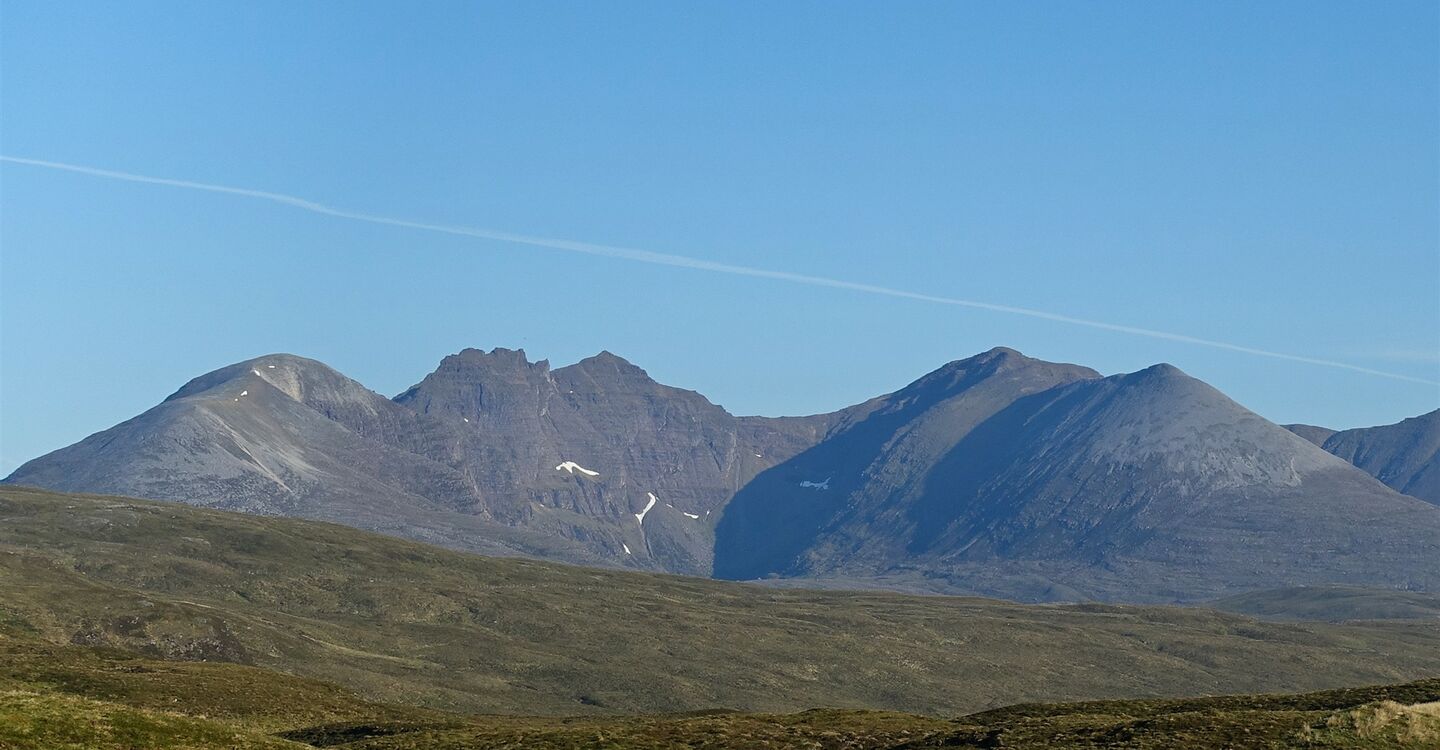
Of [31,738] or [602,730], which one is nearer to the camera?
[31,738]

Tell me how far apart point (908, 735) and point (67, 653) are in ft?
262

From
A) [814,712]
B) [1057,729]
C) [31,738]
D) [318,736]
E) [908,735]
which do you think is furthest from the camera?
[814,712]

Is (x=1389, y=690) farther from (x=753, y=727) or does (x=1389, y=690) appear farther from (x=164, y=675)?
(x=164, y=675)

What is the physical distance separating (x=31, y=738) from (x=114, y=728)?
13.2ft

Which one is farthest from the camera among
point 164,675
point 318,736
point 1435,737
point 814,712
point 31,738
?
point 164,675

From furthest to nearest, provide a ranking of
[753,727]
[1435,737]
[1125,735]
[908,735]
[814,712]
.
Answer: [814,712]
[753,727]
[908,735]
[1125,735]
[1435,737]

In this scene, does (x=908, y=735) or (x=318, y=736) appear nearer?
(x=908, y=735)

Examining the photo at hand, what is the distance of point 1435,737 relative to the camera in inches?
2753

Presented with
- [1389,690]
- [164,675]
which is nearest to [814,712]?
[1389,690]

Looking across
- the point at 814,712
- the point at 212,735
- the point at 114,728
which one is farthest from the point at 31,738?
the point at 814,712

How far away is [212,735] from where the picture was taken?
70750 millimetres

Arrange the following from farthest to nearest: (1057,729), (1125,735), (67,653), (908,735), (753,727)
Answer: (67,653), (753,727), (908,735), (1057,729), (1125,735)

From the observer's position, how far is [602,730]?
103062mm

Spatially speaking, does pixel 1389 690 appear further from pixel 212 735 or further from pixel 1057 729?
pixel 212 735
